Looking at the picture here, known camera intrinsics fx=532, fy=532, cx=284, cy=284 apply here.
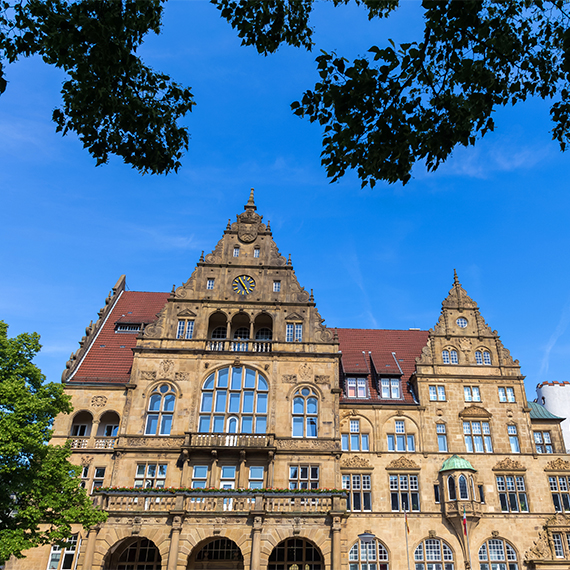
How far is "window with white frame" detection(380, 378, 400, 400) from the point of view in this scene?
3609 centimetres

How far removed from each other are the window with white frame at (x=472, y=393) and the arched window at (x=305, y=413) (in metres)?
10.5

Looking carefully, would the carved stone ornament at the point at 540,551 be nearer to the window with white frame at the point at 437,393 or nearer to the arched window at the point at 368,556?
the arched window at the point at 368,556

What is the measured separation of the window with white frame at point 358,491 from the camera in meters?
32.4

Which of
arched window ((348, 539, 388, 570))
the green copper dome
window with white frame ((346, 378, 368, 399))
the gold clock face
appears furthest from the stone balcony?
the gold clock face

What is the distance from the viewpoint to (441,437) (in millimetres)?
34500

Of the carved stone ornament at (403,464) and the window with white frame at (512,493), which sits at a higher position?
the carved stone ornament at (403,464)

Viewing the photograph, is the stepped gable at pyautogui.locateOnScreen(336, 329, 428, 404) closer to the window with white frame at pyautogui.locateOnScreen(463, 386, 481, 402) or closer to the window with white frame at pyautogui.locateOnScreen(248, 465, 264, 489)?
the window with white frame at pyautogui.locateOnScreen(463, 386, 481, 402)

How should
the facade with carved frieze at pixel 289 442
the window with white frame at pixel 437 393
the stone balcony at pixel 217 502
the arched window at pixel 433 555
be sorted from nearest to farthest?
1. the stone balcony at pixel 217 502
2. the facade with carved frieze at pixel 289 442
3. the arched window at pixel 433 555
4. the window with white frame at pixel 437 393

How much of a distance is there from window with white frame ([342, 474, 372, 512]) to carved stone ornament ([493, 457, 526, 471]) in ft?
26.6

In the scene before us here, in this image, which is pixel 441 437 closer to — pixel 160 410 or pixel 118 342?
pixel 160 410

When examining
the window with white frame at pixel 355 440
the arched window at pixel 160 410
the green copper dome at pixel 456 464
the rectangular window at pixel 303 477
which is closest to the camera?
the rectangular window at pixel 303 477

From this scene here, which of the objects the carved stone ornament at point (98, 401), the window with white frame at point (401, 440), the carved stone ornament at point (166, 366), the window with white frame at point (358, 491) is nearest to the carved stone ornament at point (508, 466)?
the window with white frame at point (401, 440)

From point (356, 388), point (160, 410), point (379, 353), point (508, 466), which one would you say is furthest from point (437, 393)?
point (160, 410)

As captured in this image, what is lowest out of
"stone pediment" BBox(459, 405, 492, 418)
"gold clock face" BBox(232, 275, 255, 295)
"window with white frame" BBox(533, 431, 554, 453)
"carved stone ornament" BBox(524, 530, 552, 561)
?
"carved stone ornament" BBox(524, 530, 552, 561)
